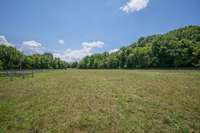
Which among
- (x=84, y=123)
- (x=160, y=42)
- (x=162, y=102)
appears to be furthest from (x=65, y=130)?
(x=160, y=42)

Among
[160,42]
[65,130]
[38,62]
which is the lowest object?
[65,130]

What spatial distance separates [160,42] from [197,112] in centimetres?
5294

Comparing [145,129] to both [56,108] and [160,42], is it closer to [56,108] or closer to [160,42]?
[56,108]

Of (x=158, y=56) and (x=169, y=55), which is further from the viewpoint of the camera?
(x=158, y=56)

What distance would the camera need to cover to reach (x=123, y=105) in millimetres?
7363

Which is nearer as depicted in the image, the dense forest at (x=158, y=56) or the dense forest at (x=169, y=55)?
the dense forest at (x=169, y=55)

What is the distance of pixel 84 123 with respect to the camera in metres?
5.35

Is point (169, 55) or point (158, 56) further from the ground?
point (169, 55)

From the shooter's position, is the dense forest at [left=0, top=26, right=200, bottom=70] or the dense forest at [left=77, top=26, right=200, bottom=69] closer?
the dense forest at [left=77, top=26, right=200, bottom=69]

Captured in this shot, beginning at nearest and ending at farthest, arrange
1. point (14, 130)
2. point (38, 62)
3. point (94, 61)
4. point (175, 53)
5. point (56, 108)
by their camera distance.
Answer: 1. point (14, 130)
2. point (56, 108)
3. point (175, 53)
4. point (38, 62)
5. point (94, 61)

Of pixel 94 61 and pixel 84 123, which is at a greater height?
pixel 94 61

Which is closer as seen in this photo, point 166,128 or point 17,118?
point 166,128

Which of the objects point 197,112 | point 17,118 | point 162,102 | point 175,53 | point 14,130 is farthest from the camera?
point 175,53

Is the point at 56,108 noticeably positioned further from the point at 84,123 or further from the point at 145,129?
the point at 145,129
